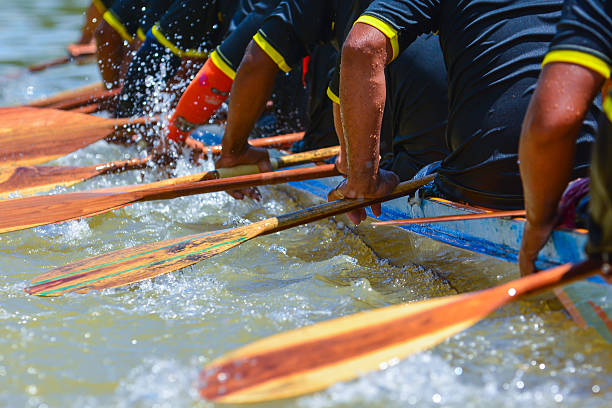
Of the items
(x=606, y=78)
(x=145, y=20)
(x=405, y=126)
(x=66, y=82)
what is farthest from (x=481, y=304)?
(x=66, y=82)

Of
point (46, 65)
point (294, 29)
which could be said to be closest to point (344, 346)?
point (294, 29)

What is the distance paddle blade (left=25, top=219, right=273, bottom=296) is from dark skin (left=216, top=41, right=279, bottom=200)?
0.66 metres

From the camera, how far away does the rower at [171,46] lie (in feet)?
13.3

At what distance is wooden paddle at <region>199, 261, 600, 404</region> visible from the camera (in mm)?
1396

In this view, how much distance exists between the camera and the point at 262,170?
3.05 meters

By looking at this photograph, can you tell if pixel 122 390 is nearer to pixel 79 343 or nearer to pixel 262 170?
pixel 79 343

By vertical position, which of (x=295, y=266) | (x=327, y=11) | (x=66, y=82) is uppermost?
(x=327, y=11)

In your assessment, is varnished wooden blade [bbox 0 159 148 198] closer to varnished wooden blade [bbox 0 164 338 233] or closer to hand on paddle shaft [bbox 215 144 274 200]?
varnished wooden blade [bbox 0 164 338 233]

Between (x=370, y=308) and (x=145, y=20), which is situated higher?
(x=145, y=20)

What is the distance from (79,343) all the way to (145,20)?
3260 mm

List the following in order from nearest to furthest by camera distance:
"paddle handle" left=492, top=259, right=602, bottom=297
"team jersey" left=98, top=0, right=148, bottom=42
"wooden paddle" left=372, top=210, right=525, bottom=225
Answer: "paddle handle" left=492, top=259, right=602, bottom=297
"wooden paddle" left=372, top=210, right=525, bottom=225
"team jersey" left=98, top=0, right=148, bottom=42

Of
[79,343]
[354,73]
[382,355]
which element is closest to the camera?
[382,355]

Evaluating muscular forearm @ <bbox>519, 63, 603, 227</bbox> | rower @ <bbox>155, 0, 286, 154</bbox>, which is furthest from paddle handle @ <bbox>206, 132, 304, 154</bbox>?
muscular forearm @ <bbox>519, 63, 603, 227</bbox>

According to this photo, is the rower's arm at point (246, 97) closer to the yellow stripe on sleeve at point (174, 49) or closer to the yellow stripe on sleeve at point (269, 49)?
the yellow stripe on sleeve at point (269, 49)
